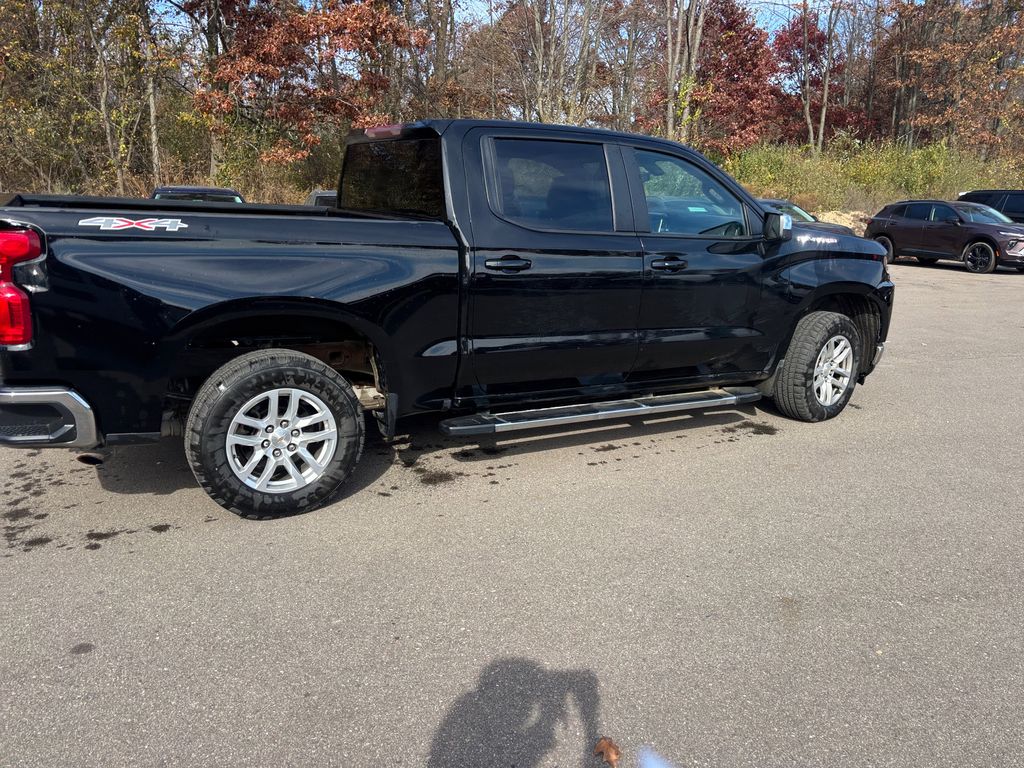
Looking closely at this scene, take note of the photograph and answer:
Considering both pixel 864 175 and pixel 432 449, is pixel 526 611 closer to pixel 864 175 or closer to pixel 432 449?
pixel 432 449

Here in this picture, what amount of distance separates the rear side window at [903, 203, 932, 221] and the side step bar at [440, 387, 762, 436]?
15322mm

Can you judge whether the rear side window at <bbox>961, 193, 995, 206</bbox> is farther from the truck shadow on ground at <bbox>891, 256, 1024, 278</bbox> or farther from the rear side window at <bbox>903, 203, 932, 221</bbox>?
the rear side window at <bbox>903, 203, 932, 221</bbox>

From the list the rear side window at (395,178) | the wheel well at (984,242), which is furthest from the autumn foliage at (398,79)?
the rear side window at (395,178)

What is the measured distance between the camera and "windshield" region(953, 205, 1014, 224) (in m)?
17.2

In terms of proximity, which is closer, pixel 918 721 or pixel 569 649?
pixel 918 721

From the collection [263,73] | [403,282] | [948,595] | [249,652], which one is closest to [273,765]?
[249,652]

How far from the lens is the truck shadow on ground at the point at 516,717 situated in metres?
2.27

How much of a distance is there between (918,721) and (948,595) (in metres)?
0.98

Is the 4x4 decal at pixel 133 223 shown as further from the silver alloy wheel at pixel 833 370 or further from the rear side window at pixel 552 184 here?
the silver alloy wheel at pixel 833 370

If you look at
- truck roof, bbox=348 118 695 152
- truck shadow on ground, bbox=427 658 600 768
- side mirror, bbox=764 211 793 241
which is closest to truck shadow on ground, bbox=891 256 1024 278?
side mirror, bbox=764 211 793 241

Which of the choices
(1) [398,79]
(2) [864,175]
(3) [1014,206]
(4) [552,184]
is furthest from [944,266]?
(4) [552,184]

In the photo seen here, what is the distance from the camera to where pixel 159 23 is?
47.9ft

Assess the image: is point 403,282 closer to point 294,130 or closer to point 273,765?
point 273,765

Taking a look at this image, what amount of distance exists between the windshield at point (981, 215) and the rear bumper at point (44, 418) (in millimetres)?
18939
